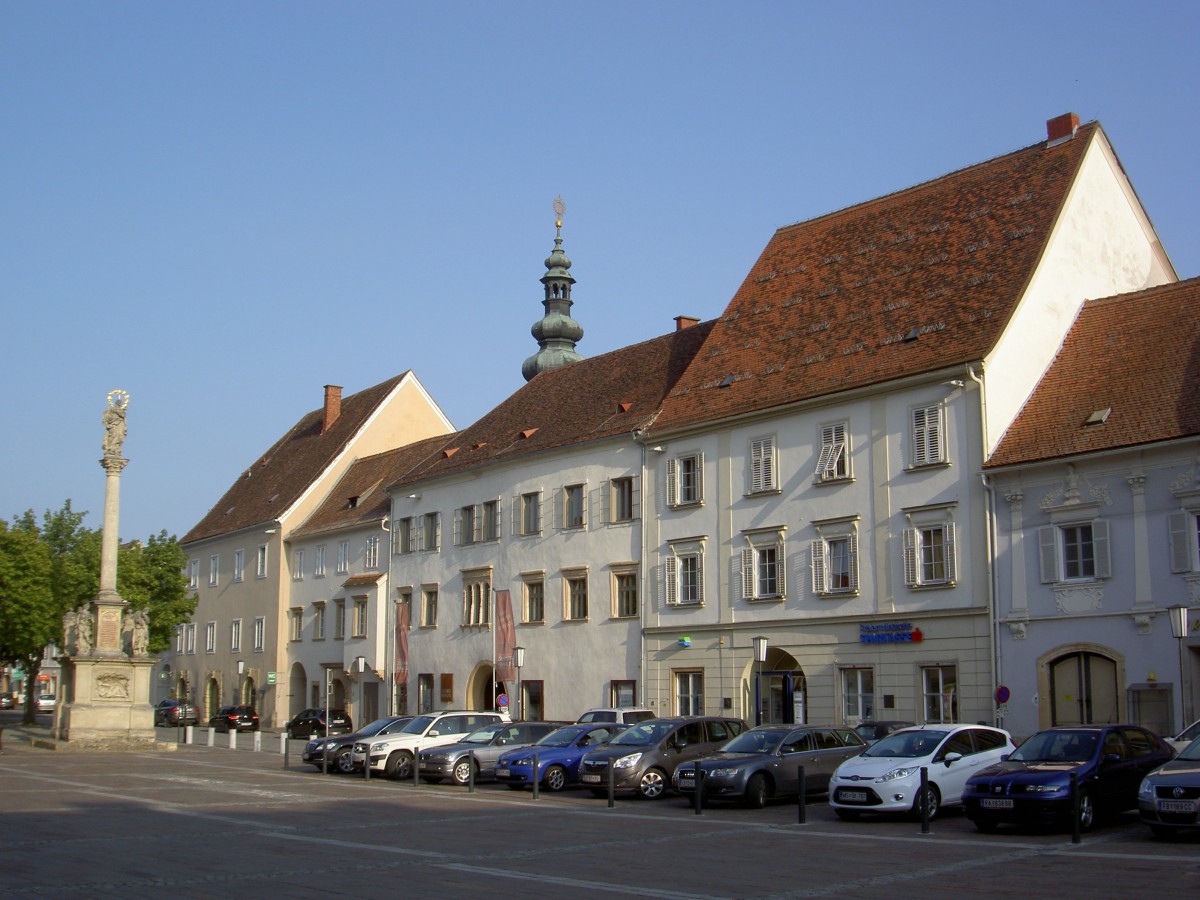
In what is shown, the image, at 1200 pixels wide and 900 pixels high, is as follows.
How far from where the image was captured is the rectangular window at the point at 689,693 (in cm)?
3922

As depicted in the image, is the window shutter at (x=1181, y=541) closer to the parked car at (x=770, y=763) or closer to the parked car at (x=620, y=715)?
the parked car at (x=770, y=763)

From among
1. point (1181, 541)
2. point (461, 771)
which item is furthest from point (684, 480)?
point (1181, 541)

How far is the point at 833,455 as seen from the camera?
35.7m

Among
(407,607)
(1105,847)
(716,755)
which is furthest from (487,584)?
(1105,847)

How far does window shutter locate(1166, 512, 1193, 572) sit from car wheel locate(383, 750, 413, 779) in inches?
712

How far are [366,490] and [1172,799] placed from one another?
47.5 m

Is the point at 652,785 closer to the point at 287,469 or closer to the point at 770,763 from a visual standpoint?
the point at 770,763

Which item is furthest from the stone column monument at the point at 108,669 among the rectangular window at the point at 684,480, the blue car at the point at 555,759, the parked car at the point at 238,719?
the blue car at the point at 555,759

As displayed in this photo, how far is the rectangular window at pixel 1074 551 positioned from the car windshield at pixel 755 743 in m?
9.02

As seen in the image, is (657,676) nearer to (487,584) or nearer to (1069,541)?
(487,584)

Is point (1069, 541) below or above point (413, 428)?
below

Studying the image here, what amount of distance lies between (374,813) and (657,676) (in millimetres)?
18136

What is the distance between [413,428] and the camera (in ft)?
221

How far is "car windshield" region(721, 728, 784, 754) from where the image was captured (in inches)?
968
